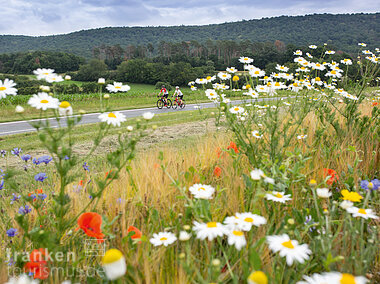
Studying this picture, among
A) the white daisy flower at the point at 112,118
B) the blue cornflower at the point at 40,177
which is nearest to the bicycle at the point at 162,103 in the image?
the blue cornflower at the point at 40,177

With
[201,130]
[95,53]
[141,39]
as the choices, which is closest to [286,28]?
[141,39]

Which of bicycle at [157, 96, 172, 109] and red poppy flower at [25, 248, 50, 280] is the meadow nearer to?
red poppy flower at [25, 248, 50, 280]

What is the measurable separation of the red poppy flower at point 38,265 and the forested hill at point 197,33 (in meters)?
72.4

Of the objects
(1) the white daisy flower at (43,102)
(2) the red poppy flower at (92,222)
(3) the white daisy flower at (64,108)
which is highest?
(1) the white daisy flower at (43,102)

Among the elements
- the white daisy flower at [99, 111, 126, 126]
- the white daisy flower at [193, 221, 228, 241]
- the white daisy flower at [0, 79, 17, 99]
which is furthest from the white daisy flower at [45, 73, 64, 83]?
the white daisy flower at [193, 221, 228, 241]

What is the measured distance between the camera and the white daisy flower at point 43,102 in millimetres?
1097

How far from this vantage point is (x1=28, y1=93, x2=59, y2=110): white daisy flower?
3.60 feet

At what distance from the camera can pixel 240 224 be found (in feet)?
2.98

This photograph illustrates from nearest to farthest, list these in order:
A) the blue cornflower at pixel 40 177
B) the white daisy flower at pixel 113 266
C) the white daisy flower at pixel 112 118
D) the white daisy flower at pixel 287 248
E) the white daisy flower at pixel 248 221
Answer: the white daisy flower at pixel 113 266, the white daisy flower at pixel 287 248, the white daisy flower at pixel 248 221, the white daisy flower at pixel 112 118, the blue cornflower at pixel 40 177

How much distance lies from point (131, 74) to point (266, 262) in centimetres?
4259

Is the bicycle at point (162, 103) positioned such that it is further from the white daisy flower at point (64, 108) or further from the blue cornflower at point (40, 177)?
the white daisy flower at point (64, 108)

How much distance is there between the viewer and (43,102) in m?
1.15

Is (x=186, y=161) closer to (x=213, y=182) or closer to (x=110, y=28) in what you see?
(x=213, y=182)

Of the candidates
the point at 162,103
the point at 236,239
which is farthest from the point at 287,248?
the point at 162,103
